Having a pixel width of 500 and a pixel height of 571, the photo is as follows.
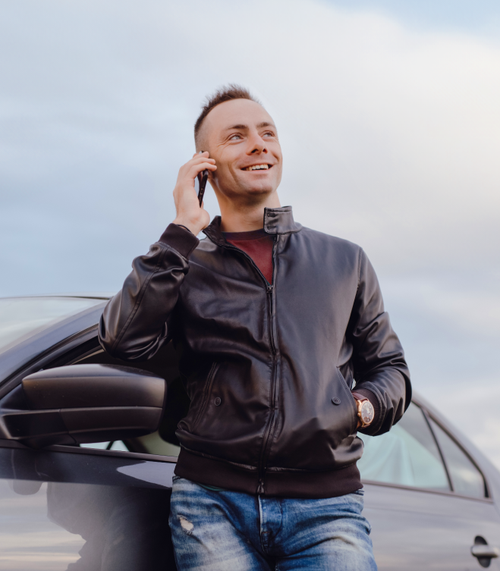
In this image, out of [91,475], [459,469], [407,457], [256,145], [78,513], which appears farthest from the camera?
[459,469]

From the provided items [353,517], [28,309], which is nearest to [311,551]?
[353,517]

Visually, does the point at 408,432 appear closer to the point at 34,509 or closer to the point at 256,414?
the point at 256,414

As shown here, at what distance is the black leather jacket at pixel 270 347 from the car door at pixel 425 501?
61 cm

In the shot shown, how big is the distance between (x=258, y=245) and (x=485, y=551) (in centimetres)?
151

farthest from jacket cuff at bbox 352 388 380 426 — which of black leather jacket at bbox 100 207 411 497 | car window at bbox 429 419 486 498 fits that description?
car window at bbox 429 419 486 498

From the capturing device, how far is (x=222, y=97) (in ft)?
7.61

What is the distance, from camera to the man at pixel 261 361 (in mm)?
1562

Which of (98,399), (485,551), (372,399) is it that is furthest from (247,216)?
(485,551)

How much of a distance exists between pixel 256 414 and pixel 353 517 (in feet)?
1.16

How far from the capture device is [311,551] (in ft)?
5.04

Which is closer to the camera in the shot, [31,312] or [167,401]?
[31,312]

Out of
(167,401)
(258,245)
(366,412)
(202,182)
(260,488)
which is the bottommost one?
(167,401)

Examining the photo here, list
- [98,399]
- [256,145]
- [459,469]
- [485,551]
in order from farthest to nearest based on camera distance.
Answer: [459,469] < [485,551] < [256,145] < [98,399]

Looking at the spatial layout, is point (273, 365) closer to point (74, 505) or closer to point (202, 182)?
point (74, 505)
